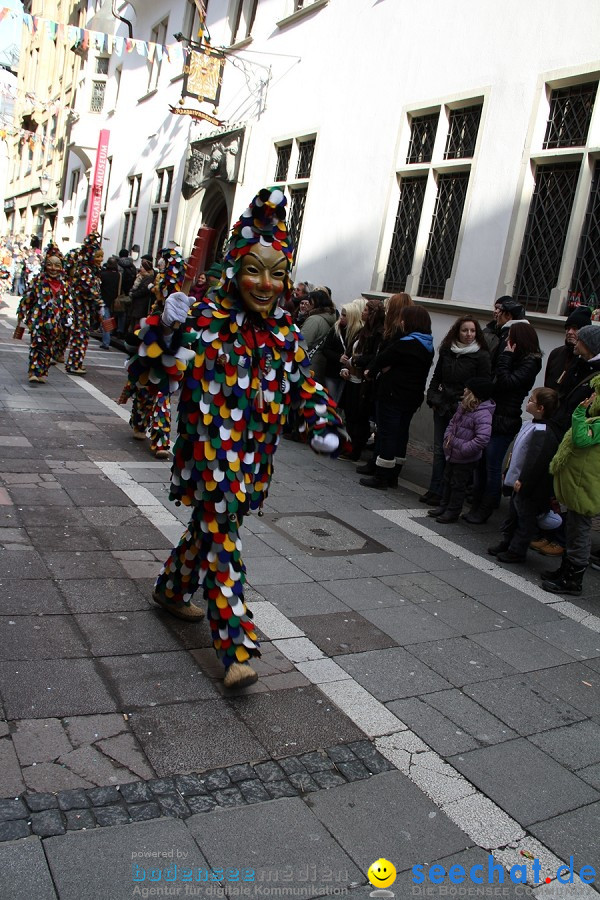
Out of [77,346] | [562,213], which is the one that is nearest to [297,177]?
[77,346]

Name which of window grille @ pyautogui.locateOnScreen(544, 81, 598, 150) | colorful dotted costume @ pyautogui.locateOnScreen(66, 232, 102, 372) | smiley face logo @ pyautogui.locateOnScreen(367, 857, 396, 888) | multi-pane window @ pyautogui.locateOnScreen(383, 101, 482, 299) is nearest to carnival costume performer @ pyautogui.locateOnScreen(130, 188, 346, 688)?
smiley face logo @ pyautogui.locateOnScreen(367, 857, 396, 888)

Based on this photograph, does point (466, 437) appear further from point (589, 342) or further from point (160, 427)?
point (160, 427)

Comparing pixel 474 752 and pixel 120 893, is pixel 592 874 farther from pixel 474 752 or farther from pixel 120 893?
pixel 120 893

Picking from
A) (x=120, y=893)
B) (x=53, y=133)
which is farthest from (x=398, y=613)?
(x=53, y=133)

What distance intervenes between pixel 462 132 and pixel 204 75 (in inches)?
328

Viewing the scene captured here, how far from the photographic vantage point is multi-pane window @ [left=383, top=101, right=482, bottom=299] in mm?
10180

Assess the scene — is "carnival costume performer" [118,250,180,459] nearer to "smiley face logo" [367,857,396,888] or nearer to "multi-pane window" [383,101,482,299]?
"multi-pane window" [383,101,482,299]

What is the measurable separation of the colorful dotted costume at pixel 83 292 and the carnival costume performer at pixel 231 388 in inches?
363

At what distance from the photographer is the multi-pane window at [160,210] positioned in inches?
799

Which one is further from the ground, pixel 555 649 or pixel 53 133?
pixel 53 133

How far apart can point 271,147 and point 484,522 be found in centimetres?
1053

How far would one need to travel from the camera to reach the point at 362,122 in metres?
12.1

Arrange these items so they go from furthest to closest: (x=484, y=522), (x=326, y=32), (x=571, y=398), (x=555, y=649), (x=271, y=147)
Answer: (x=271, y=147)
(x=326, y=32)
(x=484, y=522)
(x=571, y=398)
(x=555, y=649)

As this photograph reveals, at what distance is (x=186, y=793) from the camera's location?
281 cm
